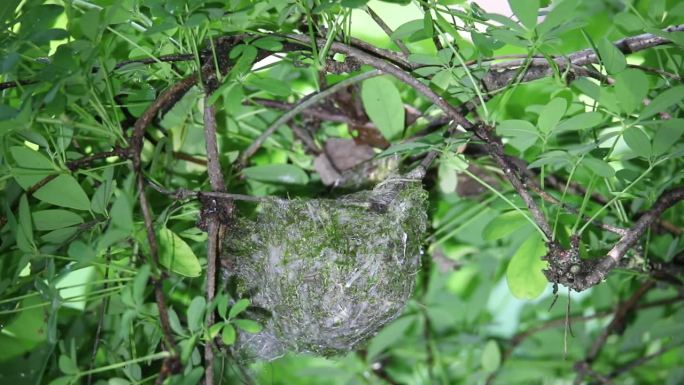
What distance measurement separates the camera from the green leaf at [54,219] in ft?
2.60

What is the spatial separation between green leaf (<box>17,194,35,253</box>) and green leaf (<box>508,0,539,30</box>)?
0.61m

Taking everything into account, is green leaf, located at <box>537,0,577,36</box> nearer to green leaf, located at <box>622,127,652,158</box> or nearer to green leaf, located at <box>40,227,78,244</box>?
green leaf, located at <box>622,127,652,158</box>

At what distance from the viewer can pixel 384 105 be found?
1.04 m

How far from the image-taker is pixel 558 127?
2.68 feet

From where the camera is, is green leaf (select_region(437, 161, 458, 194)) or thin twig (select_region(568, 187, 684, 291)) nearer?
thin twig (select_region(568, 187, 684, 291))

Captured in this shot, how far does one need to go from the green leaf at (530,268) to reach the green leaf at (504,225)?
0.14 feet

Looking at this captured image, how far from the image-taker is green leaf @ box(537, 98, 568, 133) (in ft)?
2.60

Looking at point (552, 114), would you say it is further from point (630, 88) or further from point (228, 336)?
point (228, 336)

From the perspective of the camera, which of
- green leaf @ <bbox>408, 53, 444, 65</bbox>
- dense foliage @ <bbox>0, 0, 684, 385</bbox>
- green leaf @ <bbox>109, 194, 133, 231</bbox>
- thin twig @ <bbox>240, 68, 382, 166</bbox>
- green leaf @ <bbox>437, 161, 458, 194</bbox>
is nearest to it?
green leaf @ <bbox>109, 194, 133, 231</bbox>

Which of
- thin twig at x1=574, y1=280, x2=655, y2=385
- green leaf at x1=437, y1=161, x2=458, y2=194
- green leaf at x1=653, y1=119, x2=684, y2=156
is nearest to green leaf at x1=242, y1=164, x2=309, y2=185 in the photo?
green leaf at x1=437, y1=161, x2=458, y2=194

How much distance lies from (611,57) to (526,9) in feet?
0.44

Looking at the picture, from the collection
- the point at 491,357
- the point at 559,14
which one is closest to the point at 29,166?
the point at 559,14

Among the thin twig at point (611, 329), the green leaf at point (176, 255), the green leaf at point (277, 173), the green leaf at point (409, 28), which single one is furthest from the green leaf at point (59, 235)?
the thin twig at point (611, 329)

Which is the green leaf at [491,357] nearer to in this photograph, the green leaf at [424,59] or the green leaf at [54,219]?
the green leaf at [424,59]
